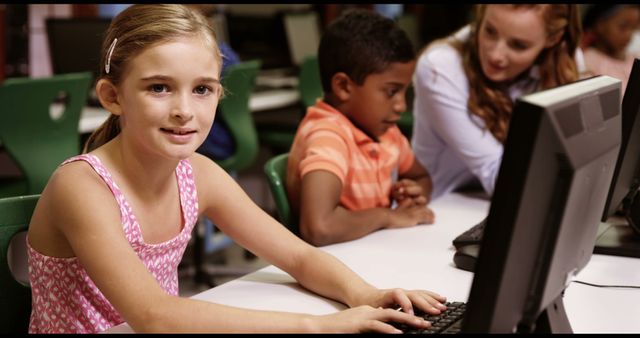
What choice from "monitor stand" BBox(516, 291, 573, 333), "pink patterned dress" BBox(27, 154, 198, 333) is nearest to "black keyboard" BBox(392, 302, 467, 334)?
"monitor stand" BBox(516, 291, 573, 333)

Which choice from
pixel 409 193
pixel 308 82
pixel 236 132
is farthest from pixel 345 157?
pixel 308 82

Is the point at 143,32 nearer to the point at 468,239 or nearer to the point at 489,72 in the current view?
the point at 468,239

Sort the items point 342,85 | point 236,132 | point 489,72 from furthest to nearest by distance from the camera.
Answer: point 236,132, point 489,72, point 342,85

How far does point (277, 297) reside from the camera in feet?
4.15

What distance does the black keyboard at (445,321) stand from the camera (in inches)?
42.0

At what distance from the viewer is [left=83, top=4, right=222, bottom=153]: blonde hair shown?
1.15 metres

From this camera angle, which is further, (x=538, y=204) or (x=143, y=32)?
(x=143, y=32)

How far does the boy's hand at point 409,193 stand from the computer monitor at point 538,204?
907 millimetres

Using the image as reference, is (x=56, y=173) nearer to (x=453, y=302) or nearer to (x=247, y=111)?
(x=453, y=302)

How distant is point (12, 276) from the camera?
1260 millimetres

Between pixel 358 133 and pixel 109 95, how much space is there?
0.74 metres

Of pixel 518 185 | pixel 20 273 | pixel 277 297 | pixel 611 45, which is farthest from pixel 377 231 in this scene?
pixel 611 45

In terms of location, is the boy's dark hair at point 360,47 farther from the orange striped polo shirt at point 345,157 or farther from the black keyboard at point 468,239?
the black keyboard at point 468,239

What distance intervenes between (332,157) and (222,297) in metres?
0.50
